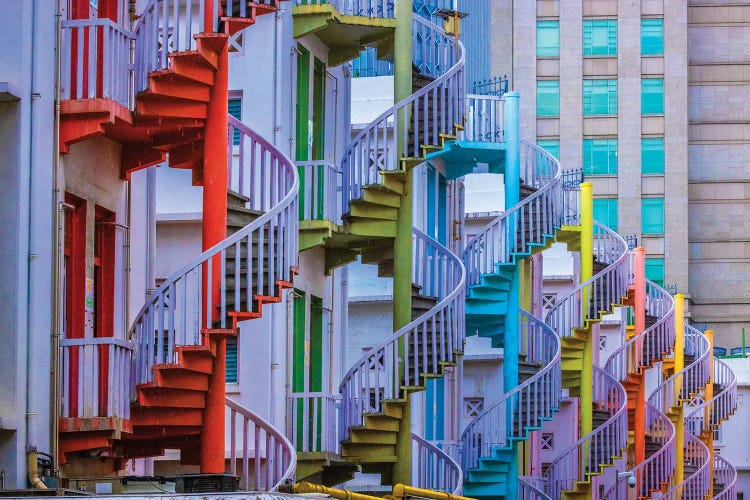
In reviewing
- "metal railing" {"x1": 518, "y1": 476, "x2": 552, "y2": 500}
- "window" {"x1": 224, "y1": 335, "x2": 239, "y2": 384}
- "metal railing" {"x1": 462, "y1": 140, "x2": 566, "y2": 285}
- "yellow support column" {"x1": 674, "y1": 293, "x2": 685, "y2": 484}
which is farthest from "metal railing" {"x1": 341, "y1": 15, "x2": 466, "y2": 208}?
"yellow support column" {"x1": 674, "y1": 293, "x2": 685, "y2": 484}

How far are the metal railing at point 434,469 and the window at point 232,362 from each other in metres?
3.99

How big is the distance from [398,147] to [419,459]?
4998 mm

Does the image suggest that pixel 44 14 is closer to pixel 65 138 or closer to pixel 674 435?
pixel 65 138

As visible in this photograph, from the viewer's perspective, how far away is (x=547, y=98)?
267ft

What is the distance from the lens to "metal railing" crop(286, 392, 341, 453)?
26031 millimetres

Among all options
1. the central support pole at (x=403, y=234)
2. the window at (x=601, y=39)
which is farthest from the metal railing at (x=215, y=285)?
the window at (x=601, y=39)

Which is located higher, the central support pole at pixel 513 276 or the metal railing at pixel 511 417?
the central support pole at pixel 513 276

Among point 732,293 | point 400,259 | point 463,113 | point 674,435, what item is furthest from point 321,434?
point 732,293

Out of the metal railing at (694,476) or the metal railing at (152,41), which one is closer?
the metal railing at (152,41)

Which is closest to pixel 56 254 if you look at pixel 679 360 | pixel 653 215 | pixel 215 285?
pixel 215 285

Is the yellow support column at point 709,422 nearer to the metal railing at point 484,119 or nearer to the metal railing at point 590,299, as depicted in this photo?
the metal railing at point 590,299

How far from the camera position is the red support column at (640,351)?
47.8 metres

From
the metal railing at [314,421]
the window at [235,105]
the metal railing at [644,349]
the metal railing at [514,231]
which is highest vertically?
the window at [235,105]

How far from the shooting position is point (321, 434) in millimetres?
26453
